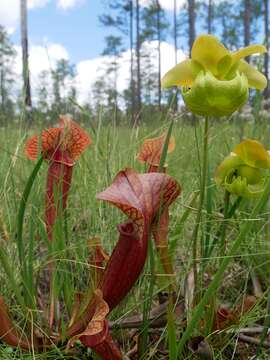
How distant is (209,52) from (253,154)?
0.17 metres

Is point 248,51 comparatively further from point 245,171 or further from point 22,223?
point 22,223

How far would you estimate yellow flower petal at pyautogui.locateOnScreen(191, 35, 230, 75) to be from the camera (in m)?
0.58

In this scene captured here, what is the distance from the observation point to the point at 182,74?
62 cm

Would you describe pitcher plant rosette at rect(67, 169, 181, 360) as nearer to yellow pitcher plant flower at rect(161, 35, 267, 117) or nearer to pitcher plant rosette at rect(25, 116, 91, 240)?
yellow pitcher plant flower at rect(161, 35, 267, 117)

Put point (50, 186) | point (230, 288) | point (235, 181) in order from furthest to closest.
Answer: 1. point (230, 288)
2. point (50, 186)
3. point (235, 181)

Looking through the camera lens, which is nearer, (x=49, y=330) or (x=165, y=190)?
(x=165, y=190)

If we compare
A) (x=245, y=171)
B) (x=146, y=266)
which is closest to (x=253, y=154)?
(x=245, y=171)

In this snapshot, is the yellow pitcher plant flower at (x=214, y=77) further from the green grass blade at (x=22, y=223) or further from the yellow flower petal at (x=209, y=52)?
the green grass blade at (x=22, y=223)

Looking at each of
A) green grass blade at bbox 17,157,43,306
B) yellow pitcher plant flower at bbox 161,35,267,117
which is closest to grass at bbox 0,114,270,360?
green grass blade at bbox 17,157,43,306

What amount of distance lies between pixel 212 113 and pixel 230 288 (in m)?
0.55

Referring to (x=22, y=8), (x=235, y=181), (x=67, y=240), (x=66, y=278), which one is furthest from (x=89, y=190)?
(x=22, y=8)

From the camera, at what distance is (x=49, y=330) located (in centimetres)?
71

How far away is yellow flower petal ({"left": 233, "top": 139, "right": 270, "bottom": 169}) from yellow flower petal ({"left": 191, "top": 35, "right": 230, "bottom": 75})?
0.13m

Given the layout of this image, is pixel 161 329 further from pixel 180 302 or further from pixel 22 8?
pixel 22 8
